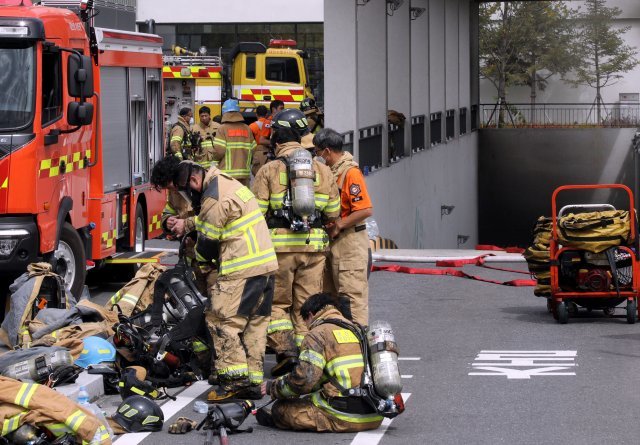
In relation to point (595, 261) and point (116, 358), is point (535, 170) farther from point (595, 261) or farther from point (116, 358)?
point (116, 358)

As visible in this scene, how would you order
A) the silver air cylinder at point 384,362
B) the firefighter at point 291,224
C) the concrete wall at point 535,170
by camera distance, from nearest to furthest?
the silver air cylinder at point 384,362 < the firefighter at point 291,224 < the concrete wall at point 535,170

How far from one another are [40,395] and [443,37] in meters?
28.9

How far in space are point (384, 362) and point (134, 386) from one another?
201cm

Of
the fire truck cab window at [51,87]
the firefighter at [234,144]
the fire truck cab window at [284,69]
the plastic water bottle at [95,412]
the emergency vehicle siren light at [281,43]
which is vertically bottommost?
the plastic water bottle at [95,412]

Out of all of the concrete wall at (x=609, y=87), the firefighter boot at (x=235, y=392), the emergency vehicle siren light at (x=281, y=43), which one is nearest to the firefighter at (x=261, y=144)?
the firefighter boot at (x=235, y=392)

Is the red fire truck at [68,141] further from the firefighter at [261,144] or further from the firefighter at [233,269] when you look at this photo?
the firefighter at [233,269]

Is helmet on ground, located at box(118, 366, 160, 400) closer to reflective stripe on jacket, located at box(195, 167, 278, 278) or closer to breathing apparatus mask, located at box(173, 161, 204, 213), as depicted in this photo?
reflective stripe on jacket, located at box(195, 167, 278, 278)

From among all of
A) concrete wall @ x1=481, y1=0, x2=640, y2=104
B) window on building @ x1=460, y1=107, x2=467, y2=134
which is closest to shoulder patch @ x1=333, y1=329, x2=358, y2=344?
window on building @ x1=460, y1=107, x2=467, y2=134

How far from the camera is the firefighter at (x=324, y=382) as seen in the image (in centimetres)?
818

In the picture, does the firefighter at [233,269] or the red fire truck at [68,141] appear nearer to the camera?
the firefighter at [233,269]

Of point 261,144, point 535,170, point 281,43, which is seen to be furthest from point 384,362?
point 535,170

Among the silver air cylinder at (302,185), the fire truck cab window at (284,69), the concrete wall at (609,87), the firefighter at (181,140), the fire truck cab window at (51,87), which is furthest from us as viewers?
the concrete wall at (609,87)

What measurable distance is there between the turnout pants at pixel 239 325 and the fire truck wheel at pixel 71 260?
3966 mm

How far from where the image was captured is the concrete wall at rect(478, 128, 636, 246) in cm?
4169
